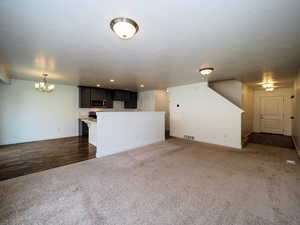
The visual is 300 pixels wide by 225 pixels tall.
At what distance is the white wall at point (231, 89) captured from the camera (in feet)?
16.6

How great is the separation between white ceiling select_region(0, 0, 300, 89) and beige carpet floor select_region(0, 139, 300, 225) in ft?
8.08

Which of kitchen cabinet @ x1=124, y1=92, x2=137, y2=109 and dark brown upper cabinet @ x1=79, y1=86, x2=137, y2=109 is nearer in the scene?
dark brown upper cabinet @ x1=79, y1=86, x2=137, y2=109

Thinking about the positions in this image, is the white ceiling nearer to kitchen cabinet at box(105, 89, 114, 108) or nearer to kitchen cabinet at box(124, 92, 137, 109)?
kitchen cabinet at box(105, 89, 114, 108)

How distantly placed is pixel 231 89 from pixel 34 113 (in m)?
8.44

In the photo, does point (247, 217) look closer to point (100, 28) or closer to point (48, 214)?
point (48, 214)

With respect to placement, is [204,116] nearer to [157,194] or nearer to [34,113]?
[157,194]

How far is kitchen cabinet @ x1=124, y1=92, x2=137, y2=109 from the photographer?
7879 mm

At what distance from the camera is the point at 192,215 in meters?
1.55

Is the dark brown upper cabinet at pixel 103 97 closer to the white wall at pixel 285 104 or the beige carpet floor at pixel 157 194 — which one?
the beige carpet floor at pixel 157 194

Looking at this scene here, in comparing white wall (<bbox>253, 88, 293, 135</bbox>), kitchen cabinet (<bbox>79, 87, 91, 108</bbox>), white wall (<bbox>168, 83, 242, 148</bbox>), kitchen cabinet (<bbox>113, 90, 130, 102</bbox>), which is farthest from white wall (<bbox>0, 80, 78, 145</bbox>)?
white wall (<bbox>253, 88, 293, 135</bbox>)

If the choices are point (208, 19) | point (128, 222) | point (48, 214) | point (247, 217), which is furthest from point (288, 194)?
point (48, 214)

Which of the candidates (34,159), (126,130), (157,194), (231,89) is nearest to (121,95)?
(126,130)

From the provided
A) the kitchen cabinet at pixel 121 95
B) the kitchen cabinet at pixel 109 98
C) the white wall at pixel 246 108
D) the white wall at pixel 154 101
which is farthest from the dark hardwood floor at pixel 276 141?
the kitchen cabinet at pixel 109 98

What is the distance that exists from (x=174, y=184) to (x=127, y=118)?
251cm
